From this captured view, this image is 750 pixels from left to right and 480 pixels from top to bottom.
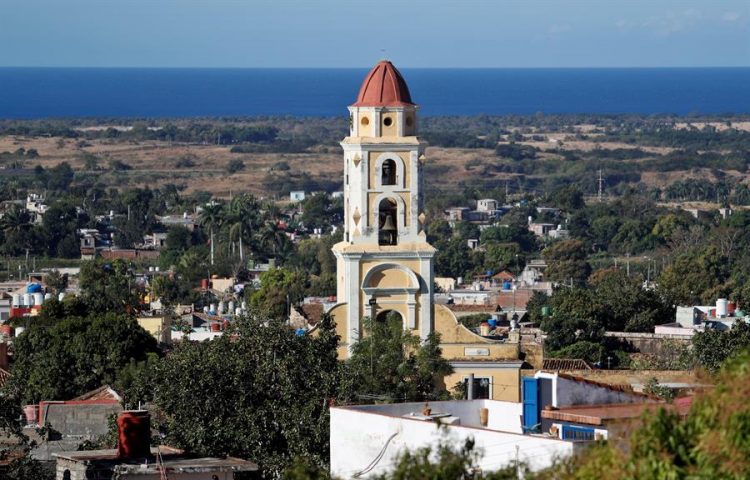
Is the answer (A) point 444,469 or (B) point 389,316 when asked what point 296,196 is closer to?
(B) point 389,316

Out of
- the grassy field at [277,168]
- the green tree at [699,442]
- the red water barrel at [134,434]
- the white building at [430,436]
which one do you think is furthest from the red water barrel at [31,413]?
the grassy field at [277,168]

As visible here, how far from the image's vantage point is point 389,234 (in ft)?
117

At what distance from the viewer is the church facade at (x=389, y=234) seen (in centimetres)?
3475

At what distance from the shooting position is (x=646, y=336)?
51.7 metres

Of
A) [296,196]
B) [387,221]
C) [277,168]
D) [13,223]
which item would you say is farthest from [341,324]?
[277,168]

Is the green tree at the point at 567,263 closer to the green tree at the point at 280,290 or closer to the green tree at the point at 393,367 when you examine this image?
the green tree at the point at 280,290

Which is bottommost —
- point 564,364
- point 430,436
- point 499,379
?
point 564,364

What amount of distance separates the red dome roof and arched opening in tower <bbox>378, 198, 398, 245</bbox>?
147 cm

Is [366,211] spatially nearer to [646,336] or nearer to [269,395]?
[269,395]

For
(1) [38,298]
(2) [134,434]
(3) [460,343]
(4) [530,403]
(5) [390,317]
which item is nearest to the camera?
(4) [530,403]

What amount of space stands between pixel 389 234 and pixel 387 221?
0.68 ft

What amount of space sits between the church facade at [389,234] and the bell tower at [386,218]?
0.01 metres

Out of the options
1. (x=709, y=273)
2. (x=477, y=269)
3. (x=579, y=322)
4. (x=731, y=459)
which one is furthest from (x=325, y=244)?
(x=731, y=459)

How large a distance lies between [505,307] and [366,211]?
32.3 m
